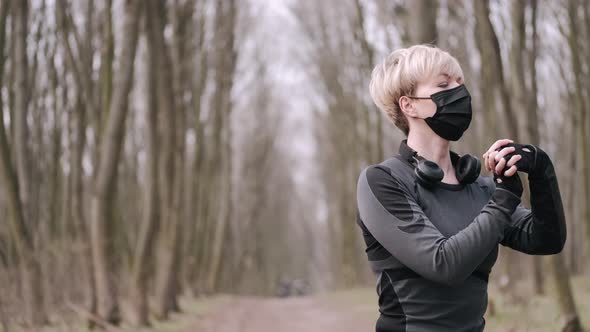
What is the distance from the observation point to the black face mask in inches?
104

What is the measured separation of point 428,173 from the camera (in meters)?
2.54

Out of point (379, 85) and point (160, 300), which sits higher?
point (379, 85)

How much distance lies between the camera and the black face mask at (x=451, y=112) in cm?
265

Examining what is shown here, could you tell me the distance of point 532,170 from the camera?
8.16 feet

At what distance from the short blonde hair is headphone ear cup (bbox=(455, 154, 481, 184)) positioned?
265mm

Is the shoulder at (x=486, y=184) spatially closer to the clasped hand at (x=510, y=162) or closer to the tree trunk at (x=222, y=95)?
the clasped hand at (x=510, y=162)

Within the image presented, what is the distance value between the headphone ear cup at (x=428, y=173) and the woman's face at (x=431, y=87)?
0.21 m

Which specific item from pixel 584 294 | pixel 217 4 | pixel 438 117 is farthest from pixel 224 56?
→ pixel 438 117

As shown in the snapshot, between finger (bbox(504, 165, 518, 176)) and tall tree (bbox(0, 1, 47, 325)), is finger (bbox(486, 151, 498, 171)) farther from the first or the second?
tall tree (bbox(0, 1, 47, 325))

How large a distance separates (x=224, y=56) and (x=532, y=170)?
20084mm

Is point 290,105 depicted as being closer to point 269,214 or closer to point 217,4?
point 269,214

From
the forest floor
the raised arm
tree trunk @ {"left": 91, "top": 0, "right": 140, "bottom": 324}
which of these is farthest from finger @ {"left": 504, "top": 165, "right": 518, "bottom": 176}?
tree trunk @ {"left": 91, "top": 0, "right": 140, "bottom": 324}

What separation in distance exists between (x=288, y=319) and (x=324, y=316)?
0.83 meters

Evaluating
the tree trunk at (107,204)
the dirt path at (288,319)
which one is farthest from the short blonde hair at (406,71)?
the dirt path at (288,319)
